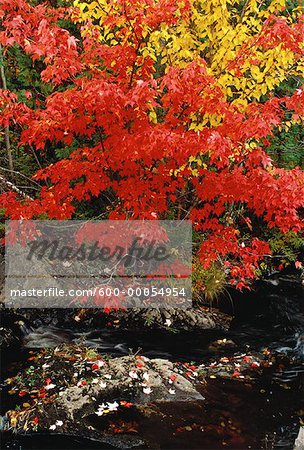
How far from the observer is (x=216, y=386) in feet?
21.4

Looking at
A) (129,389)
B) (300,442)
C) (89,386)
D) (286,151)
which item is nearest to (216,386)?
(129,389)

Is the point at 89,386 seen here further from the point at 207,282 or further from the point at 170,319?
the point at 207,282

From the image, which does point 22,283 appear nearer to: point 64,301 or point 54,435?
point 64,301

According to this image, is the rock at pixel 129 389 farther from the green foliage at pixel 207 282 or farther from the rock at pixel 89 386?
the green foliage at pixel 207 282

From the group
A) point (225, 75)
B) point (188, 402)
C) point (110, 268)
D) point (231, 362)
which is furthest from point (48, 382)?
point (225, 75)

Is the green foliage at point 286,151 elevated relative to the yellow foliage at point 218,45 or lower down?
lower down

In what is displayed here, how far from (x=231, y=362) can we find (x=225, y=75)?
15.1ft

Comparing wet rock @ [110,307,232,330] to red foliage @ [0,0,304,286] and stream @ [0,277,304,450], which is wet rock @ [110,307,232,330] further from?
red foliage @ [0,0,304,286]

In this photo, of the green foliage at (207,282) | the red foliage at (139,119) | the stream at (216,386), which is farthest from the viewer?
the green foliage at (207,282)

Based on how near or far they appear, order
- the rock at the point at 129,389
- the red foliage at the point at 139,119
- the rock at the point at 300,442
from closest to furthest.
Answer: the rock at the point at 300,442 < the rock at the point at 129,389 < the red foliage at the point at 139,119

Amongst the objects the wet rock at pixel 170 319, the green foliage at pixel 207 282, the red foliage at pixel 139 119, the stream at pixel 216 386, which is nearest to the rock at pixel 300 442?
the stream at pixel 216 386

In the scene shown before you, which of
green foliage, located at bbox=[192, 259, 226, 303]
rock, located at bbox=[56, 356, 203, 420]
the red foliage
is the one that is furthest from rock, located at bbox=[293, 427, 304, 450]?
green foliage, located at bbox=[192, 259, 226, 303]

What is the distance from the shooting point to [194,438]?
17.5 ft

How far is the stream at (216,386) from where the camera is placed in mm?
5289
